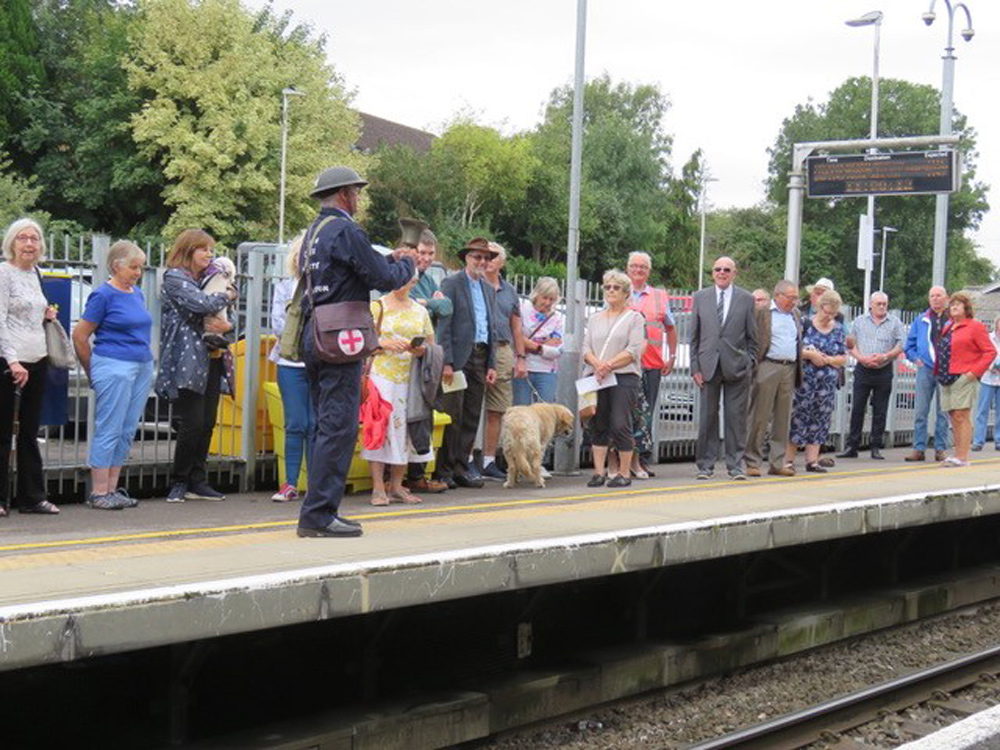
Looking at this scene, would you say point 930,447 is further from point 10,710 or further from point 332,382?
point 10,710

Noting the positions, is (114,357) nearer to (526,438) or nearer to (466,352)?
(466,352)

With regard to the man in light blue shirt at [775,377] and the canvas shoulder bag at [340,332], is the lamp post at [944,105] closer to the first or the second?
the man in light blue shirt at [775,377]

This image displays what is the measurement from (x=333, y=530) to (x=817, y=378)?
750cm

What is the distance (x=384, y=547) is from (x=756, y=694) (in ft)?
10.5

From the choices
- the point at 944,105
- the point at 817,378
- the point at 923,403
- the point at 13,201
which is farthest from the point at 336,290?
the point at 13,201

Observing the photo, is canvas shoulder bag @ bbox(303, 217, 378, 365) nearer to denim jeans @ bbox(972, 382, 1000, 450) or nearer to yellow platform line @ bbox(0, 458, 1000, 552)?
yellow platform line @ bbox(0, 458, 1000, 552)

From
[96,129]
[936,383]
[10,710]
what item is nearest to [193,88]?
[96,129]

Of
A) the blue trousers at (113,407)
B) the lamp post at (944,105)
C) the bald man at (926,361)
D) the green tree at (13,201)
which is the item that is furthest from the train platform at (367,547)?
the green tree at (13,201)

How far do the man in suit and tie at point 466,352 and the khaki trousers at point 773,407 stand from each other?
285 centimetres

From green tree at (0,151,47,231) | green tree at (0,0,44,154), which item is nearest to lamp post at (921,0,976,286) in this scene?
green tree at (0,151,47,231)

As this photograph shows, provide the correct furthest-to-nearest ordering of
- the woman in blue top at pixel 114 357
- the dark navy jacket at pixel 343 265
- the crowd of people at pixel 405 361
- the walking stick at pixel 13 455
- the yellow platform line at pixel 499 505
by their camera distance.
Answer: the woman in blue top at pixel 114 357 < the walking stick at pixel 13 455 < the yellow platform line at pixel 499 505 < the crowd of people at pixel 405 361 < the dark navy jacket at pixel 343 265

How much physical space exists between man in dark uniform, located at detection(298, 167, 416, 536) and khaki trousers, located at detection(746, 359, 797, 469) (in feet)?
19.5

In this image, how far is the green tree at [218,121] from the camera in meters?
47.4

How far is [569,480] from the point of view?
11.6 m
